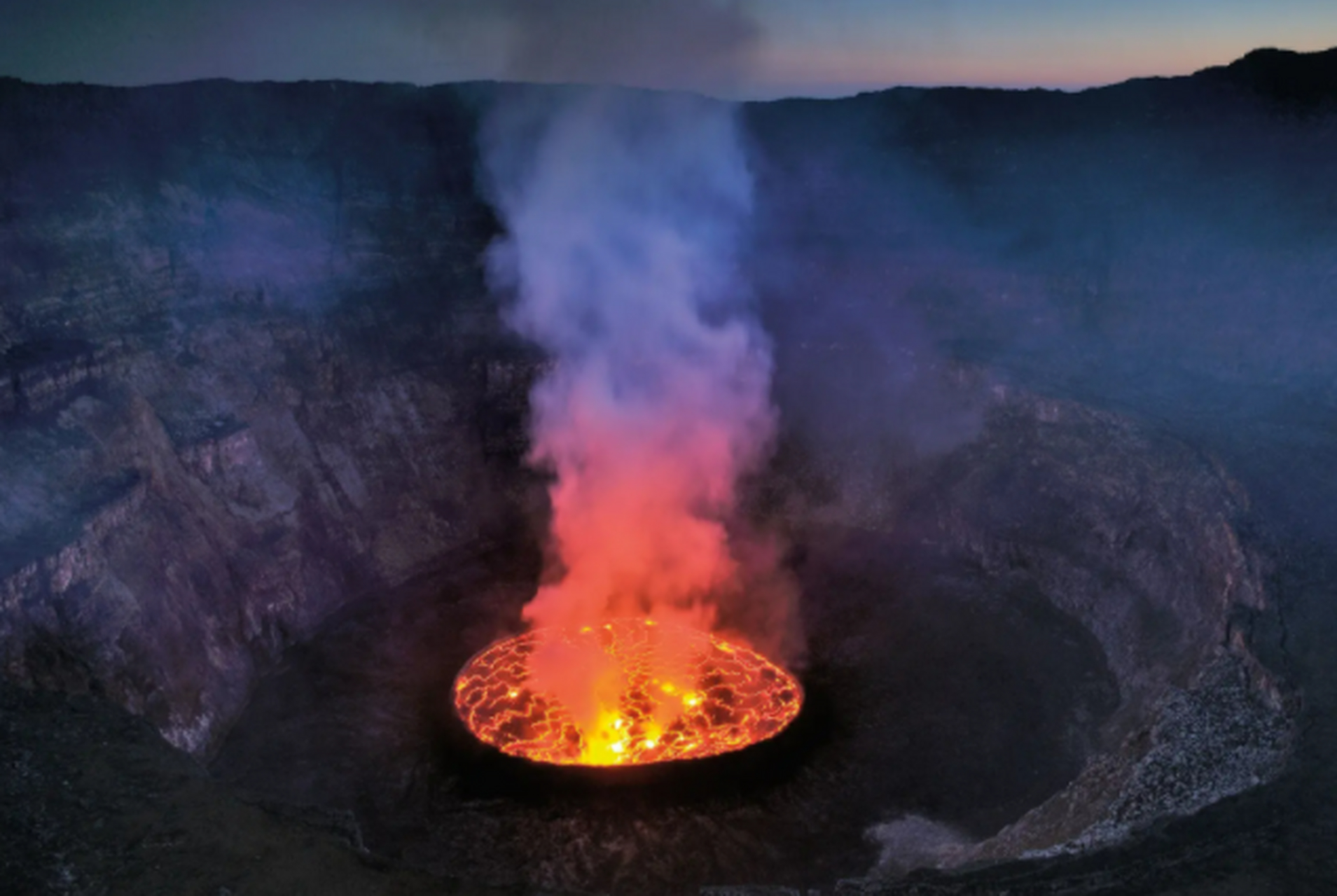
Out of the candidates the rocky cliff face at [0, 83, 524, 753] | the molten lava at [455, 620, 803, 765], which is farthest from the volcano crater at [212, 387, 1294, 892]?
the rocky cliff face at [0, 83, 524, 753]

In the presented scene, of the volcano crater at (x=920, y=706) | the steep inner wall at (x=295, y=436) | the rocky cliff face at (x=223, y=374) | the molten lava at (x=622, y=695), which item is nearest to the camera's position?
the volcano crater at (x=920, y=706)

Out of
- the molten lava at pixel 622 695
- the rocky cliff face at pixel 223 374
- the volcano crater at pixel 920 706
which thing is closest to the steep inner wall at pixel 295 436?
the rocky cliff face at pixel 223 374

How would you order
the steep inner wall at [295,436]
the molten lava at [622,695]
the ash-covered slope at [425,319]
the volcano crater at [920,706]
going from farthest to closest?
the ash-covered slope at [425,319] < the steep inner wall at [295,436] < the molten lava at [622,695] < the volcano crater at [920,706]

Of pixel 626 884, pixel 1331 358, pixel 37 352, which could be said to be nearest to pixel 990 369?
pixel 1331 358

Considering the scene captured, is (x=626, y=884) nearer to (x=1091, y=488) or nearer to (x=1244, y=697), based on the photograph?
(x=1244, y=697)

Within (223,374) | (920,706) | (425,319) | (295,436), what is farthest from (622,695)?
(425,319)

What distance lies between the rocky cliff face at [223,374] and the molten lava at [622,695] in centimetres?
678

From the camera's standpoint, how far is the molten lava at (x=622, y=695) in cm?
2583

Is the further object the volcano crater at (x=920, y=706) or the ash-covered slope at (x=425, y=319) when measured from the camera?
the ash-covered slope at (x=425, y=319)

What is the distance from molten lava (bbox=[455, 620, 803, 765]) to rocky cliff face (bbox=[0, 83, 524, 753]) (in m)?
6.78

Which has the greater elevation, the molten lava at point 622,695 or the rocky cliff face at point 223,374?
the rocky cliff face at point 223,374

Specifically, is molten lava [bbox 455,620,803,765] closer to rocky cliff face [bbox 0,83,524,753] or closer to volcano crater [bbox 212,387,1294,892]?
volcano crater [bbox 212,387,1294,892]

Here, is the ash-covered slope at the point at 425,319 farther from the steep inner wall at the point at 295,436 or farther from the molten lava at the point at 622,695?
the molten lava at the point at 622,695

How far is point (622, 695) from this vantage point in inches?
1097
